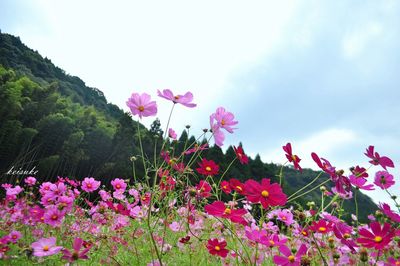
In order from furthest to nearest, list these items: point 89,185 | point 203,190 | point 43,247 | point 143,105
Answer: point 89,185 < point 203,190 < point 143,105 < point 43,247

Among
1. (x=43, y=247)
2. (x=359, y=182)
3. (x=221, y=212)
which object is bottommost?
(x=43, y=247)

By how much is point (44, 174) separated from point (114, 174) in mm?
4045

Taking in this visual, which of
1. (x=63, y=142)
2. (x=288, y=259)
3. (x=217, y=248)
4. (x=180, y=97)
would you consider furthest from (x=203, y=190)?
(x=63, y=142)

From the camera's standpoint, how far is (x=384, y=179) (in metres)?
1.38

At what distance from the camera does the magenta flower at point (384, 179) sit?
1360 mm

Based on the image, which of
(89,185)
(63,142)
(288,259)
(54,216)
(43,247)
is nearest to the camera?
(288,259)

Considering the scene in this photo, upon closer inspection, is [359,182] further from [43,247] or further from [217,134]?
[43,247]

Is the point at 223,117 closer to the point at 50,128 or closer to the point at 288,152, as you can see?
the point at 288,152

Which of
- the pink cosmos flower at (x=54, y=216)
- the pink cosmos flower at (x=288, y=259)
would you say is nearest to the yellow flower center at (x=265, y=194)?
the pink cosmos flower at (x=288, y=259)

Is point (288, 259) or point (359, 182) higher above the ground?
point (359, 182)

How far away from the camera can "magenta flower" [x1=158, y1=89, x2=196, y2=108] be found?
3.63 feet

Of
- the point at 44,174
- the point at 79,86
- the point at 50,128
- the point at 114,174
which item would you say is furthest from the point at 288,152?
the point at 79,86

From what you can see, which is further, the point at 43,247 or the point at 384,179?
the point at 384,179

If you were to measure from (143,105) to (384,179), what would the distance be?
1.03 metres
